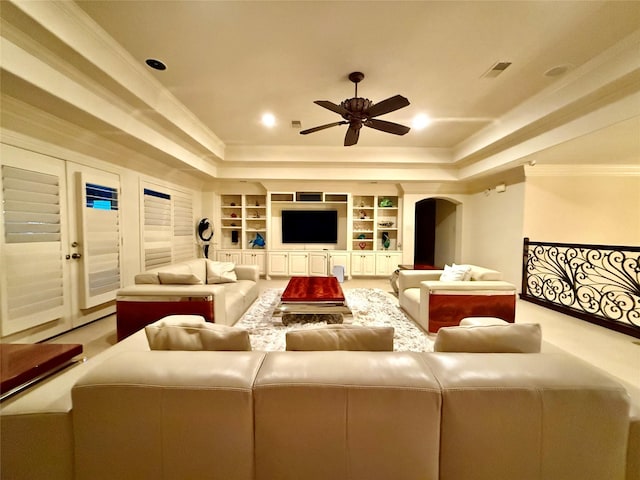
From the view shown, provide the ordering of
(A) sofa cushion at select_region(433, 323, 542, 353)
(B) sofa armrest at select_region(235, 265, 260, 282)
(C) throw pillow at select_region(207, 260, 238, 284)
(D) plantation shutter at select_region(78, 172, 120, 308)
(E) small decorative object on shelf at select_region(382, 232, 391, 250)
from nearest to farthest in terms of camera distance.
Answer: (A) sofa cushion at select_region(433, 323, 542, 353) < (D) plantation shutter at select_region(78, 172, 120, 308) < (C) throw pillow at select_region(207, 260, 238, 284) < (B) sofa armrest at select_region(235, 265, 260, 282) < (E) small decorative object on shelf at select_region(382, 232, 391, 250)

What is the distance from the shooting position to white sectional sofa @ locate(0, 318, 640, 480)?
0.93 metres

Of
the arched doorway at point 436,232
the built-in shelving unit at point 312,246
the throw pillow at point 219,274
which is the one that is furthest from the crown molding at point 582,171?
the throw pillow at point 219,274

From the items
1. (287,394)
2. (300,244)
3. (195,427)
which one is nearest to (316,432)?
(287,394)

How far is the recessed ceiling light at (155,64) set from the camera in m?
2.60

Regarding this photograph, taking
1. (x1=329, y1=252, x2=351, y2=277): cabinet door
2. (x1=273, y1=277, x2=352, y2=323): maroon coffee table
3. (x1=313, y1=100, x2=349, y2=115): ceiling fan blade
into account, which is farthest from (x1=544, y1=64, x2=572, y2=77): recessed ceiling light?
(x1=329, y1=252, x2=351, y2=277): cabinet door

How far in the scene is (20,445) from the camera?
0.95 meters

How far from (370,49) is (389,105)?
54 centimetres

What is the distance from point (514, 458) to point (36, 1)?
3829 millimetres

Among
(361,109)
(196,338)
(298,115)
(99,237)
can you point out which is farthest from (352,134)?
(99,237)

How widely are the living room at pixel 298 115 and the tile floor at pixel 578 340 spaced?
25 mm

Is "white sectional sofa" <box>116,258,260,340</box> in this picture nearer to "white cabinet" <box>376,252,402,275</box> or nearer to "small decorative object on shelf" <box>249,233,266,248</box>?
"small decorative object on shelf" <box>249,233,266,248</box>

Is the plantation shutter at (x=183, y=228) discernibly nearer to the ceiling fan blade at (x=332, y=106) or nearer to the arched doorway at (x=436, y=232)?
the ceiling fan blade at (x=332, y=106)

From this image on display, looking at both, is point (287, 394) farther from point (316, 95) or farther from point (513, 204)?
point (513, 204)

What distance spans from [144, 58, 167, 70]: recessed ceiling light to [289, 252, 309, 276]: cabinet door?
13.9 feet
